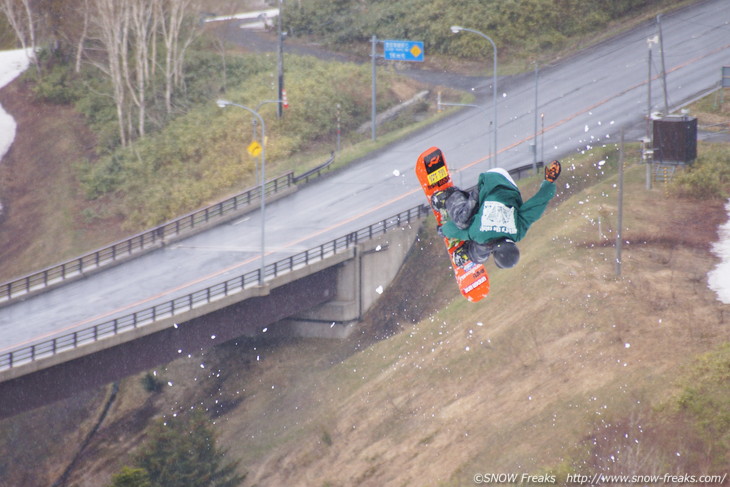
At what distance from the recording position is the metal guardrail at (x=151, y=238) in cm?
4931

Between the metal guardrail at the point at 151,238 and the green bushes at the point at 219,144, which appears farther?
the green bushes at the point at 219,144

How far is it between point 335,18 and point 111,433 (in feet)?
168

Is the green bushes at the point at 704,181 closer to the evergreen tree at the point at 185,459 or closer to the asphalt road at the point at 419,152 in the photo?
the asphalt road at the point at 419,152

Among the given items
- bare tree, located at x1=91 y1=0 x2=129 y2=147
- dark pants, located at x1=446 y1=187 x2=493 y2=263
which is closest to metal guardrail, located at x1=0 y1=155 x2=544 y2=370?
bare tree, located at x1=91 y1=0 x2=129 y2=147

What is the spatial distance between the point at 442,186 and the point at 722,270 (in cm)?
3138

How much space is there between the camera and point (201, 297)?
44656 mm

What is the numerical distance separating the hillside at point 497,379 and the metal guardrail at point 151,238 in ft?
23.5

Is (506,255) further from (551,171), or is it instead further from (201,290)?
(201,290)

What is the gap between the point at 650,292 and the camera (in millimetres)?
39188

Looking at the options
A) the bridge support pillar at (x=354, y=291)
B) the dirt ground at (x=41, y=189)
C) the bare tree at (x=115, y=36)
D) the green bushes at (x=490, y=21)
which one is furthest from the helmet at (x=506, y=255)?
the green bushes at (x=490, y=21)

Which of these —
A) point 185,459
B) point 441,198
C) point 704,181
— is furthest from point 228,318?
point 441,198

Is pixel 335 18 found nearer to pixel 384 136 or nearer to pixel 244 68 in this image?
pixel 244 68

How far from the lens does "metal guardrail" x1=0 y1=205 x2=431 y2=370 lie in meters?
40.2

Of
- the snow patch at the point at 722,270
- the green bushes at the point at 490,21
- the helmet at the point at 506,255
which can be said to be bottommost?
the snow patch at the point at 722,270
